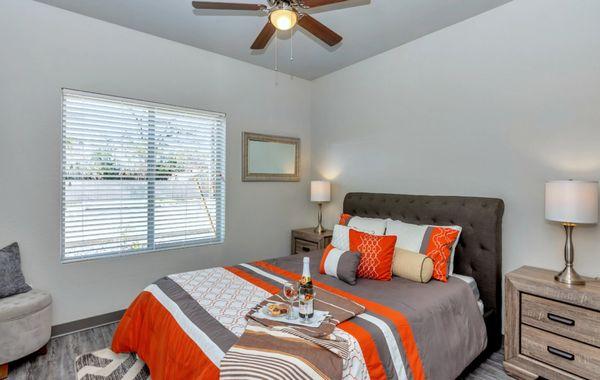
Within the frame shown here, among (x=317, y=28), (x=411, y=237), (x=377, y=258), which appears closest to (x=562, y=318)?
(x=411, y=237)

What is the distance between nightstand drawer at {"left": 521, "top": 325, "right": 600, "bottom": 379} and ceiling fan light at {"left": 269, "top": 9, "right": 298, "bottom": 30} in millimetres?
2587

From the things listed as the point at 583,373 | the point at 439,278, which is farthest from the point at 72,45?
the point at 583,373

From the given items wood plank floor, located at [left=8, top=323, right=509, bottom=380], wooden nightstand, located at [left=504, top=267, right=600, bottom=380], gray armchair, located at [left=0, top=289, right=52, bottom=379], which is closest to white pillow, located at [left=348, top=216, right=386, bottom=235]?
wooden nightstand, located at [left=504, top=267, right=600, bottom=380]

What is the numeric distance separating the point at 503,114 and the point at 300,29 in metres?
1.97

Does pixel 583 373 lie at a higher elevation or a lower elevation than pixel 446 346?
lower

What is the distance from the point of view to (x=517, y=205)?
2568 millimetres

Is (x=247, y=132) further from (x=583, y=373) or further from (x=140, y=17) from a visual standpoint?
(x=583, y=373)

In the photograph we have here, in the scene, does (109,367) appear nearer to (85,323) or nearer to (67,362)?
(67,362)

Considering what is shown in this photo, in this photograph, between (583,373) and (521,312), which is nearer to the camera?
(583,373)

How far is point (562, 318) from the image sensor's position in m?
2.02

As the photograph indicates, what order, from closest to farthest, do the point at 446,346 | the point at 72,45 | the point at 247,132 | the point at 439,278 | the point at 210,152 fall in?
the point at 446,346
the point at 439,278
the point at 72,45
the point at 210,152
the point at 247,132

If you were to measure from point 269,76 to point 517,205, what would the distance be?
10.2ft

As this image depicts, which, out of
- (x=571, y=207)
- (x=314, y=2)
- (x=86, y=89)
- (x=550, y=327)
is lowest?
(x=550, y=327)

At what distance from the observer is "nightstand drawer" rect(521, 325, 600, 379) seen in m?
1.91
